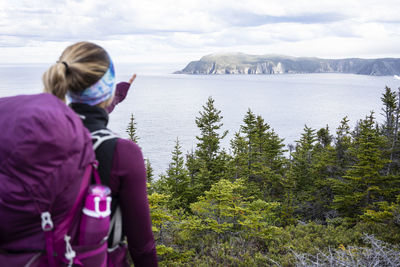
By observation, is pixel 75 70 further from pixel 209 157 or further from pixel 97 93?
pixel 209 157

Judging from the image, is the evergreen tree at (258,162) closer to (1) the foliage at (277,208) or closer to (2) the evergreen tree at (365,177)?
(1) the foliage at (277,208)

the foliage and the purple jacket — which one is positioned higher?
the purple jacket

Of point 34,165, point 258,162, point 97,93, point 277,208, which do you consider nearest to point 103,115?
point 97,93

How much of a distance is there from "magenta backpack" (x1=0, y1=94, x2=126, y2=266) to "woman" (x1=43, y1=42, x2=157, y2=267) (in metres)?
0.11

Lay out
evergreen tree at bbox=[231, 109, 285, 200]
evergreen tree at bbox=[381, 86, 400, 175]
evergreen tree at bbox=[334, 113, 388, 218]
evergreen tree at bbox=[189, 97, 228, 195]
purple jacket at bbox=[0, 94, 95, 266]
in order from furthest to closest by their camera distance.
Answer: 1. evergreen tree at bbox=[231, 109, 285, 200]
2. evergreen tree at bbox=[189, 97, 228, 195]
3. evergreen tree at bbox=[381, 86, 400, 175]
4. evergreen tree at bbox=[334, 113, 388, 218]
5. purple jacket at bbox=[0, 94, 95, 266]

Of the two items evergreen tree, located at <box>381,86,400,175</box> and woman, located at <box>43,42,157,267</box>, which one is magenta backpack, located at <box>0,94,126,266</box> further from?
evergreen tree, located at <box>381,86,400,175</box>

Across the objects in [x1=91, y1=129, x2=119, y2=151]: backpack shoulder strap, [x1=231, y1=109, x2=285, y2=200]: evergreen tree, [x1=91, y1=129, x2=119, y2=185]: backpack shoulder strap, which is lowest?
[x1=231, y1=109, x2=285, y2=200]: evergreen tree

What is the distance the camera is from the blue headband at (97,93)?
1.52m

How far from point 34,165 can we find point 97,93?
20.6 inches

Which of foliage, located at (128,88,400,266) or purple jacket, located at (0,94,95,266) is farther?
foliage, located at (128,88,400,266)

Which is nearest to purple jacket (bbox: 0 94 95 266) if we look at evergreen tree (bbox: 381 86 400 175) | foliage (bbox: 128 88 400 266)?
foliage (bbox: 128 88 400 266)

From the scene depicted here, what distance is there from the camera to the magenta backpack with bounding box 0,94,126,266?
1.17 metres

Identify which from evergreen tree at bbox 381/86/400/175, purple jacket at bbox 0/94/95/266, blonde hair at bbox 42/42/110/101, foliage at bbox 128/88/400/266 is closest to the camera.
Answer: purple jacket at bbox 0/94/95/266

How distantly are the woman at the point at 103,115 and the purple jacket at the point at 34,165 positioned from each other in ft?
0.62
